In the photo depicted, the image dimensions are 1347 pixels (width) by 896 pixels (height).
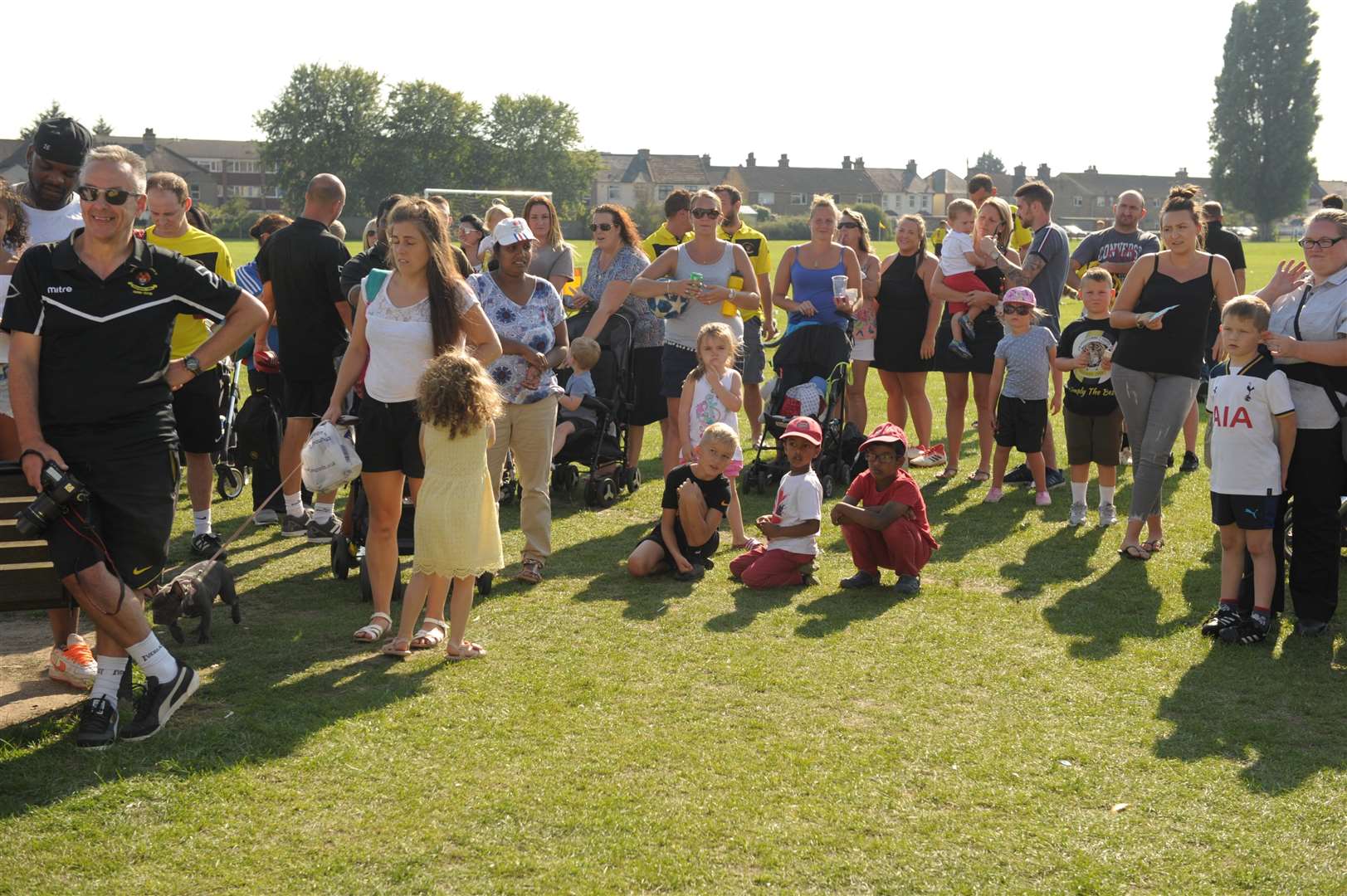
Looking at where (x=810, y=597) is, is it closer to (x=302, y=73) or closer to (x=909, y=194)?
(x=302, y=73)

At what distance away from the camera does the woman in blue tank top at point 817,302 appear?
10273 millimetres

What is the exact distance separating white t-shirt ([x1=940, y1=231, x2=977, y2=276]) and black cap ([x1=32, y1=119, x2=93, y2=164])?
6.76m

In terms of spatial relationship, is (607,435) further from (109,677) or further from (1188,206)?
(109,677)

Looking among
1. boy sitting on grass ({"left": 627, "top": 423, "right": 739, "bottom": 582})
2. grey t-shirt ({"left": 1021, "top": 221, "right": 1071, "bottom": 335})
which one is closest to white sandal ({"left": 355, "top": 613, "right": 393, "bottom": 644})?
boy sitting on grass ({"left": 627, "top": 423, "right": 739, "bottom": 582})

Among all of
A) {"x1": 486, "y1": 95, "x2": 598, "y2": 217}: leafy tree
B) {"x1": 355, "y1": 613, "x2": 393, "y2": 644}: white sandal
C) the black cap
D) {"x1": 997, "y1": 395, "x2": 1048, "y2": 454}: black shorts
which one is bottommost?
{"x1": 355, "y1": 613, "x2": 393, "y2": 644}: white sandal

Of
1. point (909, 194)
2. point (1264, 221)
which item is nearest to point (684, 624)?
point (1264, 221)

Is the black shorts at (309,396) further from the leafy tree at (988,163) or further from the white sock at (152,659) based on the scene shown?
the leafy tree at (988,163)

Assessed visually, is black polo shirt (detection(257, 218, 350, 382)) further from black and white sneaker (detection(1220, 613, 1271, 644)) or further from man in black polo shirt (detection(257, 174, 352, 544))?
black and white sneaker (detection(1220, 613, 1271, 644))

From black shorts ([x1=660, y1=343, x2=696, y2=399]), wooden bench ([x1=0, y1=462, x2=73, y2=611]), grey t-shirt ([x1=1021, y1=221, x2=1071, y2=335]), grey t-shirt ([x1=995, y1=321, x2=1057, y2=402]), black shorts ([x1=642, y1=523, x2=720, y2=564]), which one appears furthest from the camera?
grey t-shirt ([x1=1021, y1=221, x2=1071, y2=335])

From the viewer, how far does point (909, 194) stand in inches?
5640

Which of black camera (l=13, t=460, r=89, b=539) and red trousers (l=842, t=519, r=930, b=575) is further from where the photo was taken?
red trousers (l=842, t=519, r=930, b=575)

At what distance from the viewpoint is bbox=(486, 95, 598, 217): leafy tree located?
99.4 metres

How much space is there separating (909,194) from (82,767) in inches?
5675

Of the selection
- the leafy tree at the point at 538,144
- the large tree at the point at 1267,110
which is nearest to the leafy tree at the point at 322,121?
the leafy tree at the point at 538,144
